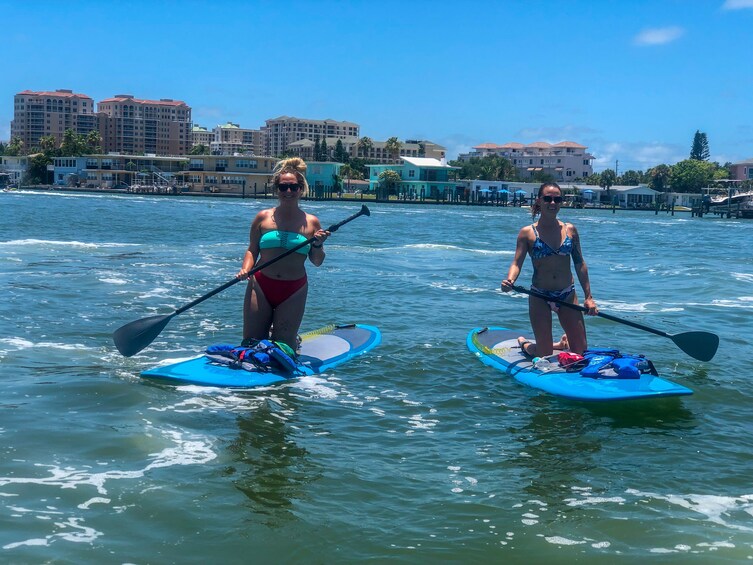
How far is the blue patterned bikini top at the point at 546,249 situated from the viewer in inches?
341

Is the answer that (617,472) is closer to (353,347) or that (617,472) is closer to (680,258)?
(353,347)

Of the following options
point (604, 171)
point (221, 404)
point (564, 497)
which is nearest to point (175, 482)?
point (221, 404)

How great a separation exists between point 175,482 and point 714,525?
11.9 feet

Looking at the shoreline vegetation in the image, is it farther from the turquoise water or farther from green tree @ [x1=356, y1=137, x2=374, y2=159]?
the turquoise water

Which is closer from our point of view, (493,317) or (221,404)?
(221,404)

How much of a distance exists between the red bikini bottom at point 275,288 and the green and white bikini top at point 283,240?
33 cm

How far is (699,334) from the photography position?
9.15 m

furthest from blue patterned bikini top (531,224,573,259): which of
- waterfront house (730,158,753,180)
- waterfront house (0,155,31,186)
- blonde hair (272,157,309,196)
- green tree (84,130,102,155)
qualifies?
waterfront house (730,158,753,180)

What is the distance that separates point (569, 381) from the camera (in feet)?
26.1

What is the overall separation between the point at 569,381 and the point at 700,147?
567 feet

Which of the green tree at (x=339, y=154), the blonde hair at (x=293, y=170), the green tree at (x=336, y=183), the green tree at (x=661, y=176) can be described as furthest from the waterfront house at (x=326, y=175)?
the blonde hair at (x=293, y=170)

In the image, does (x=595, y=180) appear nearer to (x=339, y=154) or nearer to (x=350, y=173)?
(x=350, y=173)

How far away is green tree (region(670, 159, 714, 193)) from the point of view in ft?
438

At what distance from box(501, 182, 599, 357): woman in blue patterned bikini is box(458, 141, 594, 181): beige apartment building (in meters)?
138
